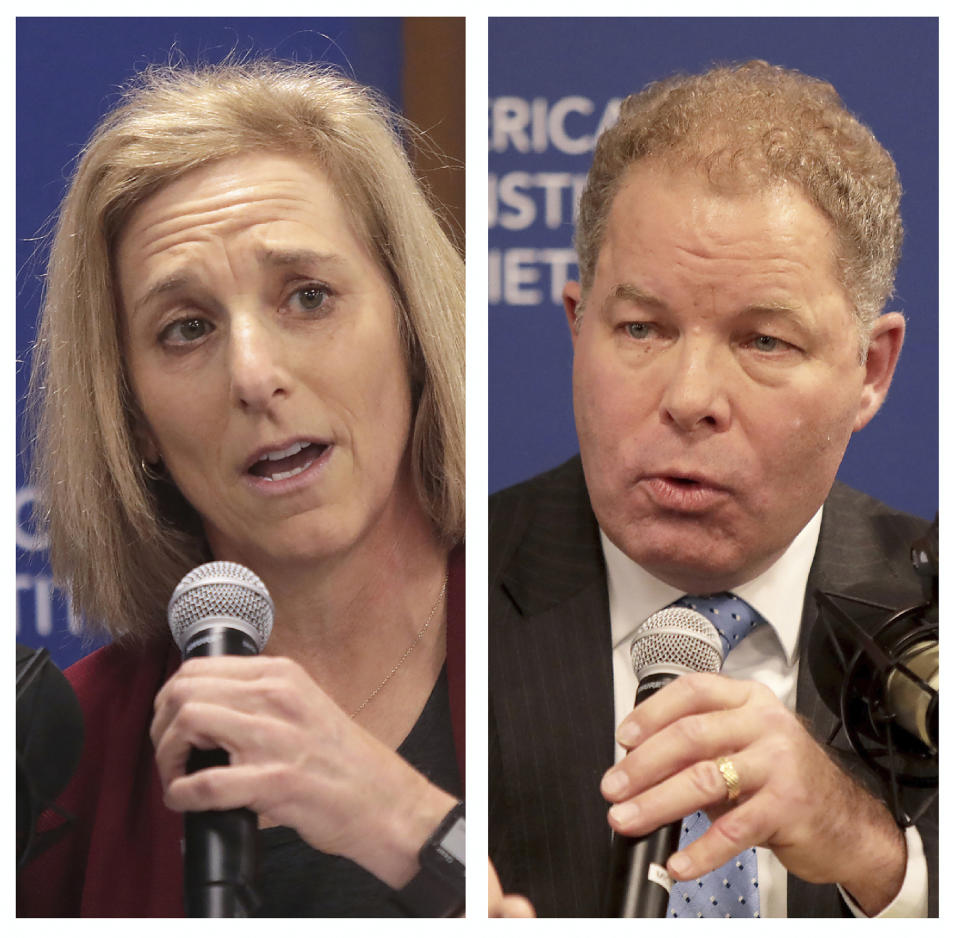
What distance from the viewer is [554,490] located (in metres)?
2.92

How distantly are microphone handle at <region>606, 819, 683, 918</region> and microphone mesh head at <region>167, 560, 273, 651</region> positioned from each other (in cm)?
79

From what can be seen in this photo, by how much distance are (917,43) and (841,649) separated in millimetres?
1214

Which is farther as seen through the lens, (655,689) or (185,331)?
(185,331)

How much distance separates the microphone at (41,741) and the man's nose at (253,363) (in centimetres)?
67

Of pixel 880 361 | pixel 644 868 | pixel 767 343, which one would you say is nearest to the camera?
pixel 644 868

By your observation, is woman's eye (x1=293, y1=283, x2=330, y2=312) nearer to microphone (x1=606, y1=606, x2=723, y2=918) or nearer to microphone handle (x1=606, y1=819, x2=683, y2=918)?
microphone (x1=606, y1=606, x2=723, y2=918)

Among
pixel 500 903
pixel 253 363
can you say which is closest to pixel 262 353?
pixel 253 363

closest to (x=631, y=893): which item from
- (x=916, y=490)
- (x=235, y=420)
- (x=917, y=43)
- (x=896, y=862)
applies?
(x=896, y=862)

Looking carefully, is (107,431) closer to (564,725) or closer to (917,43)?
(564,725)

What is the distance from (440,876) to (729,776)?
60 centimetres

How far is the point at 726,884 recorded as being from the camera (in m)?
2.79

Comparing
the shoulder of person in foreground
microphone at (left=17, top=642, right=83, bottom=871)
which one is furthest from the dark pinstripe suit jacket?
microphone at (left=17, top=642, right=83, bottom=871)

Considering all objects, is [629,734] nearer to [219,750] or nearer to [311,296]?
[219,750]

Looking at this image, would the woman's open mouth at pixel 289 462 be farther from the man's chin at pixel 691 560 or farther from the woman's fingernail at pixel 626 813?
the woman's fingernail at pixel 626 813
